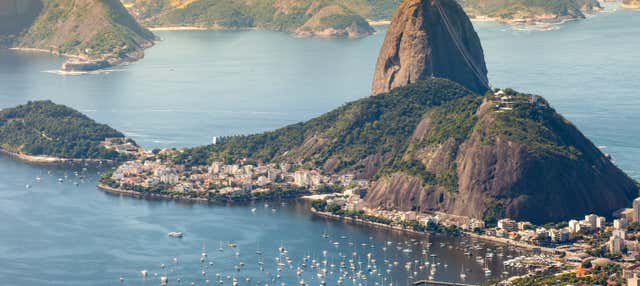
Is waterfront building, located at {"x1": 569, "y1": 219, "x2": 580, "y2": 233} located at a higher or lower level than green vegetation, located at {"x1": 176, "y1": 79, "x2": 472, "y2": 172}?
lower

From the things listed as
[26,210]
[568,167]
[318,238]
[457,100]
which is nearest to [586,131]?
[457,100]

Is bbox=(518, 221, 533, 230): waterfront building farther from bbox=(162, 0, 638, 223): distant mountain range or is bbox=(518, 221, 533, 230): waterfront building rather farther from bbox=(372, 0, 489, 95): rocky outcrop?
bbox=(372, 0, 489, 95): rocky outcrop

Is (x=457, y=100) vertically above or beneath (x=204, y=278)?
above

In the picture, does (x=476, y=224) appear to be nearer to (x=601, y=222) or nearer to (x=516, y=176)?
(x=516, y=176)

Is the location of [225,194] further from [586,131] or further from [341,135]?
[586,131]

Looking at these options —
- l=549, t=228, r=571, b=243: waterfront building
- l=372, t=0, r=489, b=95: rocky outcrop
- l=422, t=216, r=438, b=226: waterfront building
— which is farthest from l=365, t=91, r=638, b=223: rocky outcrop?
l=372, t=0, r=489, b=95: rocky outcrop

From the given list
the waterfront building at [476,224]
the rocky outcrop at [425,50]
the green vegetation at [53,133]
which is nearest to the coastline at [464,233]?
the waterfront building at [476,224]

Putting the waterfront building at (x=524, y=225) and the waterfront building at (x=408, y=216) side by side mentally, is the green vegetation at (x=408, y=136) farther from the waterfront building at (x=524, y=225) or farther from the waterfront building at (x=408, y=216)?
the waterfront building at (x=408, y=216)
